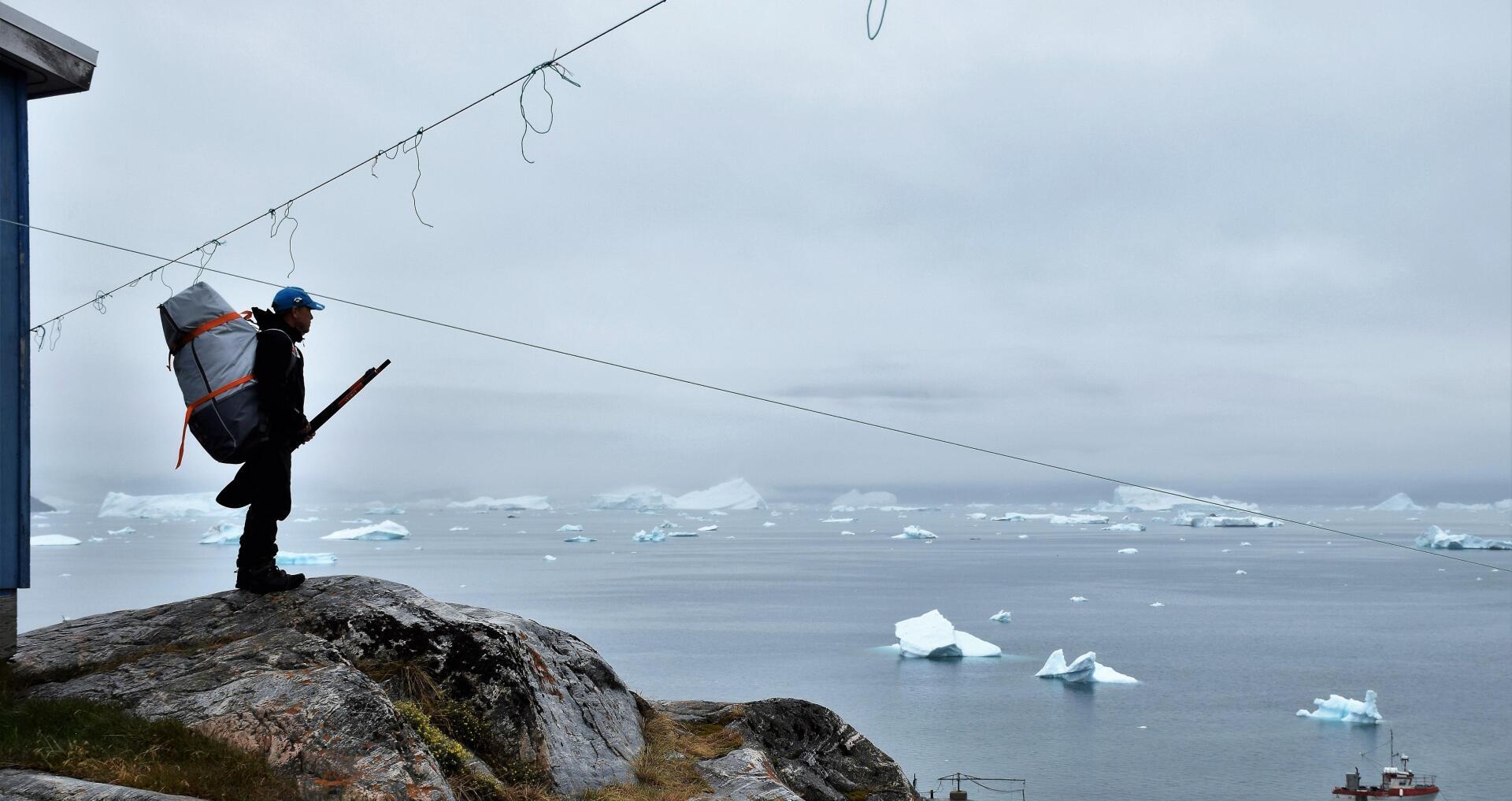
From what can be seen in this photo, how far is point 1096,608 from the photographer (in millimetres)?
86625

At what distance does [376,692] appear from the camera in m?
5.11

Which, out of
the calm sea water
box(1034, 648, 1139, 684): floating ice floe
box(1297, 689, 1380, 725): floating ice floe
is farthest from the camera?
box(1034, 648, 1139, 684): floating ice floe

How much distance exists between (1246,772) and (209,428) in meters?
46.2

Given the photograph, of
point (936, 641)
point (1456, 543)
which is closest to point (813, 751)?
point (936, 641)

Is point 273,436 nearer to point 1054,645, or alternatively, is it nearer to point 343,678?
point 343,678

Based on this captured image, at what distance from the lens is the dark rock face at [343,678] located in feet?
15.8

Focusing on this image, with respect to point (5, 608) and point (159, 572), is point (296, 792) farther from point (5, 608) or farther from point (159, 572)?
point (159, 572)

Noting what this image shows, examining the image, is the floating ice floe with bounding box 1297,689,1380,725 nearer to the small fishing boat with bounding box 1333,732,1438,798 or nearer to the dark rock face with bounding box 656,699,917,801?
the small fishing boat with bounding box 1333,732,1438,798

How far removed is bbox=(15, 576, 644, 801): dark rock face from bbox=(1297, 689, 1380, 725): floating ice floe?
4437 cm

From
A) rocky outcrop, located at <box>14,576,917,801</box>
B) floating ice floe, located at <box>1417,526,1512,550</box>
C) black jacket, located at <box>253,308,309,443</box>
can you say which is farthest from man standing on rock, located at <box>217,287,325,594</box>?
floating ice floe, located at <box>1417,526,1512,550</box>

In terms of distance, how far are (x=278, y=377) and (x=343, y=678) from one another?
1862 millimetres

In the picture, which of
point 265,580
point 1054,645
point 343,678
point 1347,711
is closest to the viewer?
point 343,678

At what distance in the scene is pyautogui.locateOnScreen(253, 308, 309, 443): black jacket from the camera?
5957 millimetres

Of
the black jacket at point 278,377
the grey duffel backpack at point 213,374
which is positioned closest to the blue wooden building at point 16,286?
the grey duffel backpack at point 213,374
